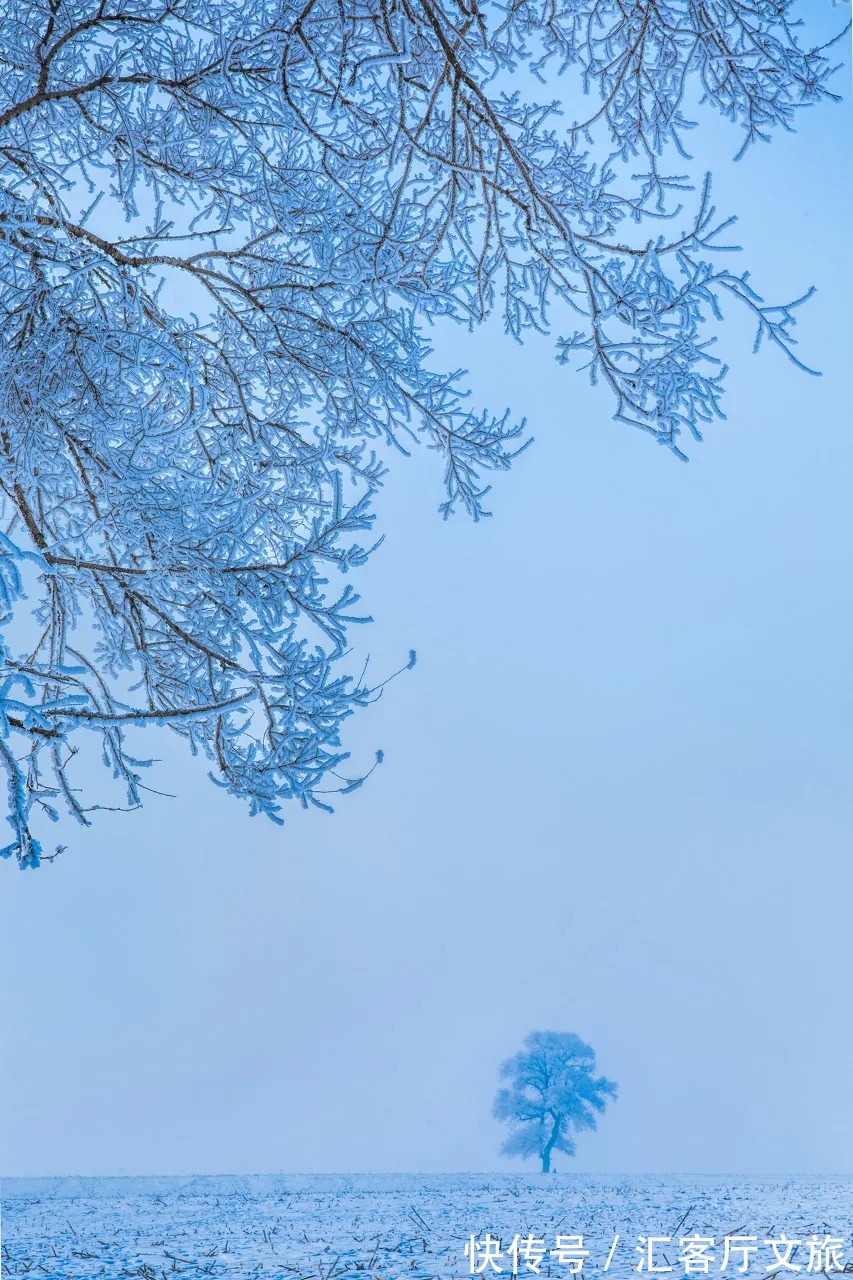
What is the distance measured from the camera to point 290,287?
376cm

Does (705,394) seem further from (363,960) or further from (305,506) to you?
(363,960)

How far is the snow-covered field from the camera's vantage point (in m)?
4.33

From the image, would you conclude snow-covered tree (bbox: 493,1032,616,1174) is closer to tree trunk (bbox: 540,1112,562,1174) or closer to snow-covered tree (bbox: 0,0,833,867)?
tree trunk (bbox: 540,1112,562,1174)

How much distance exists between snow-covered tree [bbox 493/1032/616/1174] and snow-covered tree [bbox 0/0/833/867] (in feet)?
75.3

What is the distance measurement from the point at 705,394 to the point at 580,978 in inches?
2060

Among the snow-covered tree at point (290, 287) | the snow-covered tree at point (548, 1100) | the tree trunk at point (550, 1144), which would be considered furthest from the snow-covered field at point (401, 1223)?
the tree trunk at point (550, 1144)

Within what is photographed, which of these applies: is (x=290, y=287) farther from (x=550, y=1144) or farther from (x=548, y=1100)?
(x=550, y=1144)

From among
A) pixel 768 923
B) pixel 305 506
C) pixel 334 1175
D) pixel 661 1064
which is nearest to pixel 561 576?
pixel 768 923

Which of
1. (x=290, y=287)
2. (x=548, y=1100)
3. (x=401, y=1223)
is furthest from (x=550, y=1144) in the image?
(x=290, y=287)

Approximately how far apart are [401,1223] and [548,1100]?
19704 millimetres

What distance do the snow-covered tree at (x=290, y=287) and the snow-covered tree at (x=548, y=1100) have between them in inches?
903

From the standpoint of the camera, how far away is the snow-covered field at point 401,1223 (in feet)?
14.2

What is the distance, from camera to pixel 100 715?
219 cm

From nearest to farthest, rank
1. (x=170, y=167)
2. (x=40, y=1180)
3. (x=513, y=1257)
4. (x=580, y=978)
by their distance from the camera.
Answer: (x=170, y=167)
(x=513, y=1257)
(x=40, y=1180)
(x=580, y=978)
